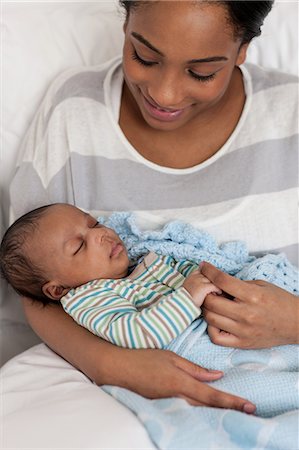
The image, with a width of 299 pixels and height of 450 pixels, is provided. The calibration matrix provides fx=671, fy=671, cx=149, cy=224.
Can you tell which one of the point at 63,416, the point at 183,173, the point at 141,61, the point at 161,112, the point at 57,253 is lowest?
the point at 63,416

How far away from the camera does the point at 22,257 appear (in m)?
1.50

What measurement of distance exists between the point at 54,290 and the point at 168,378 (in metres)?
0.38

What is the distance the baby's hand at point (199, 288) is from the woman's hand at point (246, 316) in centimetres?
1

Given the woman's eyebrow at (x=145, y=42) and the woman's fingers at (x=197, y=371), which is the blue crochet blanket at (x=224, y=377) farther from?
the woman's eyebrow at (x=145, y=42)

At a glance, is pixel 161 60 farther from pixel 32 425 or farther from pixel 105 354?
pixel 32 425

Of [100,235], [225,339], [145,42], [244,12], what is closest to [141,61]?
[145,42]

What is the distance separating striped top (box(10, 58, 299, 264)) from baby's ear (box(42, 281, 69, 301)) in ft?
0.77

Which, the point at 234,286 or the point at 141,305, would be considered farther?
the point at 141,305

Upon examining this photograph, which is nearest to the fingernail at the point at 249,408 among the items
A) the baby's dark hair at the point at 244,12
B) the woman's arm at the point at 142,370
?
the woman's arm at the point at 142,370

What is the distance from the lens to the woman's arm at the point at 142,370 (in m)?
1.24

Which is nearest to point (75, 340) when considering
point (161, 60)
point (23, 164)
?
point (23, 164)

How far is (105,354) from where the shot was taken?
1.36 m

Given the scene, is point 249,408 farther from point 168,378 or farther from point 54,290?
point 54,290

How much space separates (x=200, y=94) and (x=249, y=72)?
1.11ft
